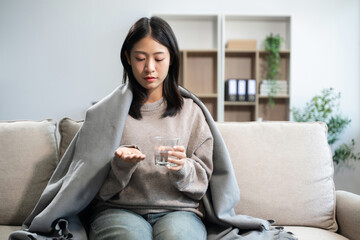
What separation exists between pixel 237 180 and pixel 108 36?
10.8 ft

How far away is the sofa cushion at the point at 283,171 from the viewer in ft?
5.71

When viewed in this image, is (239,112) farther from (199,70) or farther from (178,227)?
(178,227)

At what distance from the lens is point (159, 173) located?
156 centimetres

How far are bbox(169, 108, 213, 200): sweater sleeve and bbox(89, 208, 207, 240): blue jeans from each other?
10cm

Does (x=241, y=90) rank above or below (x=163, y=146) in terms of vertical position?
above

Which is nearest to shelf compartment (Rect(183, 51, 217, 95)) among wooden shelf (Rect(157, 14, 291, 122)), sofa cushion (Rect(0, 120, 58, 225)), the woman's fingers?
wooden shelf (Rect(157, 14, 291, 122))

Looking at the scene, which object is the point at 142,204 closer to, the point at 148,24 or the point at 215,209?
the point at 215,209

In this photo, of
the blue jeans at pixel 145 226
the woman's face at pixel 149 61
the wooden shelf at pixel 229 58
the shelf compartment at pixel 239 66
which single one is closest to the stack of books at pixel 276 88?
the wooden shelf at pixel 229 58

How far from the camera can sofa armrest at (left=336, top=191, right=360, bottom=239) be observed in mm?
1650

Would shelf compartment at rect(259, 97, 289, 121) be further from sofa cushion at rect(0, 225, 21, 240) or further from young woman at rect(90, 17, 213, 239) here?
sofa cushion at rect(0, 225, 21, 240)

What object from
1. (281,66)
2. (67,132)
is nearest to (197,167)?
(67,132)

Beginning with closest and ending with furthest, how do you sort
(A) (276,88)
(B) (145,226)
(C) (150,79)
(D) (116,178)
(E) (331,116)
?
(B) (145,226)
(D) (116,178)
(C) (150,79)
(E) (331,116)
(A) (276,88)

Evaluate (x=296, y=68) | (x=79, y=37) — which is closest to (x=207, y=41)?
(x=296, y=68)

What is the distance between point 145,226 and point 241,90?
3280 millimetres
